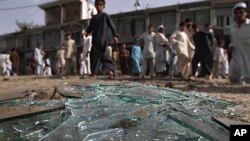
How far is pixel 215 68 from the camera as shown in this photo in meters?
11.9

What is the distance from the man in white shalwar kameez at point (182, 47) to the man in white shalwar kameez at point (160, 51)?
101 centimetres

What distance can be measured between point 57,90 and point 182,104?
123cm

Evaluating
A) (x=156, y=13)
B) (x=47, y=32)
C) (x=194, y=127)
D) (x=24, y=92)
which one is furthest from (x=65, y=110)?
(x=47, y=32)

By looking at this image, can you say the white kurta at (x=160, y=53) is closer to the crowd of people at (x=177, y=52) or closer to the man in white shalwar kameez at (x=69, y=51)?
the crowd of people at (x=177, y=52)

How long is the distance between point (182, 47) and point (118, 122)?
5991 mm

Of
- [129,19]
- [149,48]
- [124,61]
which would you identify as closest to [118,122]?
[149,48]

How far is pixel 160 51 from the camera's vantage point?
34.8 ft

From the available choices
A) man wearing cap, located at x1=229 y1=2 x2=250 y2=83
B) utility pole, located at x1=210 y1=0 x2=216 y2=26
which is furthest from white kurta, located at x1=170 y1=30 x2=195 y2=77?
utility pole, located at x1=210 y1=0 x2=216 y2=26

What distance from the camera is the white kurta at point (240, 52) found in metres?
6.75

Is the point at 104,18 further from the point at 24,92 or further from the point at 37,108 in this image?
the point at 37,108

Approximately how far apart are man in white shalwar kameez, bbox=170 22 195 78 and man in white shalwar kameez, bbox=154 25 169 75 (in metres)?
1.01

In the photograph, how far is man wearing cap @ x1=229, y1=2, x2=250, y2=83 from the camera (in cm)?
668

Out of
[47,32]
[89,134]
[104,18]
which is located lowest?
[89,134]

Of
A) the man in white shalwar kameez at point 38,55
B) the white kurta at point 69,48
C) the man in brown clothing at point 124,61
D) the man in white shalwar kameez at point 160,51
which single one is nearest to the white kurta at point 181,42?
the man in white shalwar kameez at point 160,51
